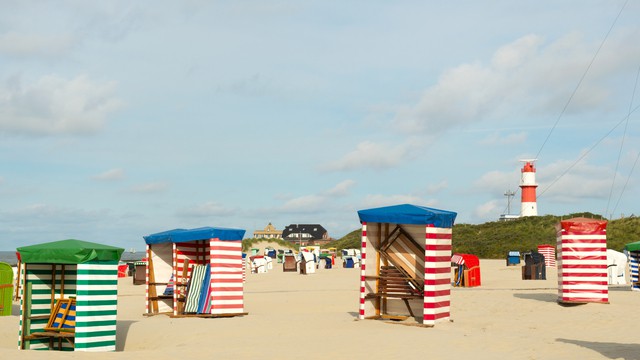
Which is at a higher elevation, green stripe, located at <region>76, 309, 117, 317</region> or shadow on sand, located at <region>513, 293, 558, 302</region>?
green stripe, located at <region>76, 309, 117, 317</region>

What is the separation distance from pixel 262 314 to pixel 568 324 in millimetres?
7830

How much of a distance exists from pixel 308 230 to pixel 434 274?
488ft

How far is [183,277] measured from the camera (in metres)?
20.4

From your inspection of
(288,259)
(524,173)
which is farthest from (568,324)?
(524,173)

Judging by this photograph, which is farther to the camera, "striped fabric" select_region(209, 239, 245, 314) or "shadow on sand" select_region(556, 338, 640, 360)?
"striped fabric" select_region(209, 239, 245, 314)

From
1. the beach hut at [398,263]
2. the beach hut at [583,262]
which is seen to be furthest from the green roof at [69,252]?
the beach hut at [583,262]

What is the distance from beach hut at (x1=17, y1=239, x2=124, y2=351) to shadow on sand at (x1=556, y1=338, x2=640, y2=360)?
8446mm

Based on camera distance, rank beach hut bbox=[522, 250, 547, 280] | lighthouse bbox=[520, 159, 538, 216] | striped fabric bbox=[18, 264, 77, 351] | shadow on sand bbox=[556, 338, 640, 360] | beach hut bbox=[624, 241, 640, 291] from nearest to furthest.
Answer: shadow on sand bbox=[556, 338, 640, 360]
striped fabric bbox=[18, 264, 77, 351]
beach hut bbox=[624, 241, 640, 291]
beach hut bbox=[522, 250, 547, 280]
lighthouse bbox=[520, 159, 538, 216]

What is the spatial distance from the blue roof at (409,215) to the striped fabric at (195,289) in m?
4.52

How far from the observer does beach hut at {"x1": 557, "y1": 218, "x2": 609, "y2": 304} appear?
1989 centimetres

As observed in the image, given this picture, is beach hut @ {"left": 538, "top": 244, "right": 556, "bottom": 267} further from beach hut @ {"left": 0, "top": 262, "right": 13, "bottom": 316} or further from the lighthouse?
beach hut @ {"left": 0, "top": 262, "right": 13, "bottom": 316}

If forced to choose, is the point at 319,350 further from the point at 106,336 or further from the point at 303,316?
the point at 303,316

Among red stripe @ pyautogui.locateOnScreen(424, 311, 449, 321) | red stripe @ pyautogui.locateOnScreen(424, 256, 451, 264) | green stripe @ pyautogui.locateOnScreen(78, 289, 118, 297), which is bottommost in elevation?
red stripe @ pyautogui.locateOnScreen(424, 311, 449, 321)

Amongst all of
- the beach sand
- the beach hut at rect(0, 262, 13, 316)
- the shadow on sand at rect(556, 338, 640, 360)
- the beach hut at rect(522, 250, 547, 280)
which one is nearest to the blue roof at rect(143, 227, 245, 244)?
the beach sand
